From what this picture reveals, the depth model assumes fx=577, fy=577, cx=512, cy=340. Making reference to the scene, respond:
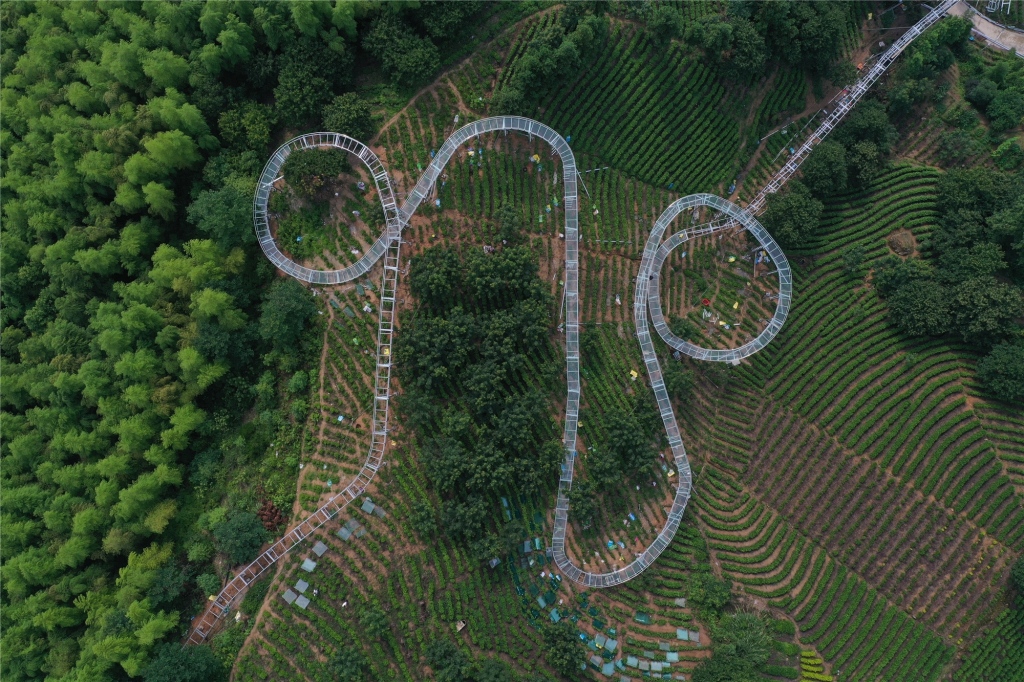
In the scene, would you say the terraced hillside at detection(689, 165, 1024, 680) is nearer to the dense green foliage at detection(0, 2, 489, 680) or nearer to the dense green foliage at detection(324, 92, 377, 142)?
the dense green foliage at detection(324, 92, 377, 142)

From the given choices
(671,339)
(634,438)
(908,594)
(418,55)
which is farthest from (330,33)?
(908,594)

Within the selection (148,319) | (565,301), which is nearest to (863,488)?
(565,301)

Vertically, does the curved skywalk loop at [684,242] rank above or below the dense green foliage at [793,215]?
below

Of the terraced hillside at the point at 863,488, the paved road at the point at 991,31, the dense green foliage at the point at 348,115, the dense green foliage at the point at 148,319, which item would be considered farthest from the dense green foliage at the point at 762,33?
the dense green foliage at the point at 348,115

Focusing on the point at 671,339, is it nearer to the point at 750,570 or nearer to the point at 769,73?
the point at 750,570

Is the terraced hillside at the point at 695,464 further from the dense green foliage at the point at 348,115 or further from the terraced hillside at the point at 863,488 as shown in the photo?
the dense green foliage at the point at 348,115

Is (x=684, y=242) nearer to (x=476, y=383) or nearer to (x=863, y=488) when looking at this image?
(x=476, y=383)
